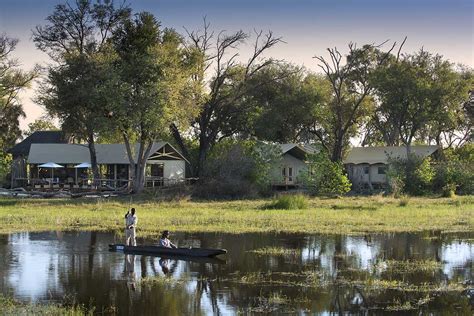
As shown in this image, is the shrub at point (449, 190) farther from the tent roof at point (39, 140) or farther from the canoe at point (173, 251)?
the canoe at point (173, 251)

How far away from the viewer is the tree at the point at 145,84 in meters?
55.0

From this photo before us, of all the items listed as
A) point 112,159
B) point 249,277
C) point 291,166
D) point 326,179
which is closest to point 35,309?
point 249,277

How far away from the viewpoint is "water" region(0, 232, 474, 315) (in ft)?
58.1

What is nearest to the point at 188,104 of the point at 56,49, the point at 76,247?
the point at 56,49

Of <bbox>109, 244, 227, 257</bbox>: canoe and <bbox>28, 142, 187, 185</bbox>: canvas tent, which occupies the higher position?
<bbox>28, 142, 187, 185</bbox>: canvas tent

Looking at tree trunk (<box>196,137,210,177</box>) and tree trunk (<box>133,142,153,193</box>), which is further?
tree trunk (<box>196,137,210,177</box>)

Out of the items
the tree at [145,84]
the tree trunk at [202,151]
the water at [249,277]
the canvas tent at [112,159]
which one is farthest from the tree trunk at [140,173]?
the water at [249,277]

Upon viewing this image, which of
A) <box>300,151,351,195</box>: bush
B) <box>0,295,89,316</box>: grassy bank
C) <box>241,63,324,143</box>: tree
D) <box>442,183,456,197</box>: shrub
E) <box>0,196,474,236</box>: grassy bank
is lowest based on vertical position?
<box>0,295,89,316</box>: grassy bank

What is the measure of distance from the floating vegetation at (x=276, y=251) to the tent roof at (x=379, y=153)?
47713 mm

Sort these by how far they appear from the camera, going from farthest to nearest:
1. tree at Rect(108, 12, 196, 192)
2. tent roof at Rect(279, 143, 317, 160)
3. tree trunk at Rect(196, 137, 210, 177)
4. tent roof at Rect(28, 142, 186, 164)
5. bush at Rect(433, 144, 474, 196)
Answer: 1. tree trunk at Rect(196, 137, 210, 177)
2. tent roof at Rect(279, 143, 317, 160)
3. tent roof at Rect(28, 142, 186, 164)
4. bush at Rect(433, 144, 474, 196)
5. tree at Rect(108, 12, 196, 192)

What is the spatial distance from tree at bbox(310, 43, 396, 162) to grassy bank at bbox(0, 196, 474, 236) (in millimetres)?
23093

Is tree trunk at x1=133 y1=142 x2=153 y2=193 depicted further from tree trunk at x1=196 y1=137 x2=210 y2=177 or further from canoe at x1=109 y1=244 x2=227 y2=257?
canoe at x1=109 y1=244 x2=227 y2=257

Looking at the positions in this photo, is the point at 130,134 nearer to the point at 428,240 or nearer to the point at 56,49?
the point at 56,49

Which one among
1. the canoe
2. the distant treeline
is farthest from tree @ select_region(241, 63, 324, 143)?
the canoe
